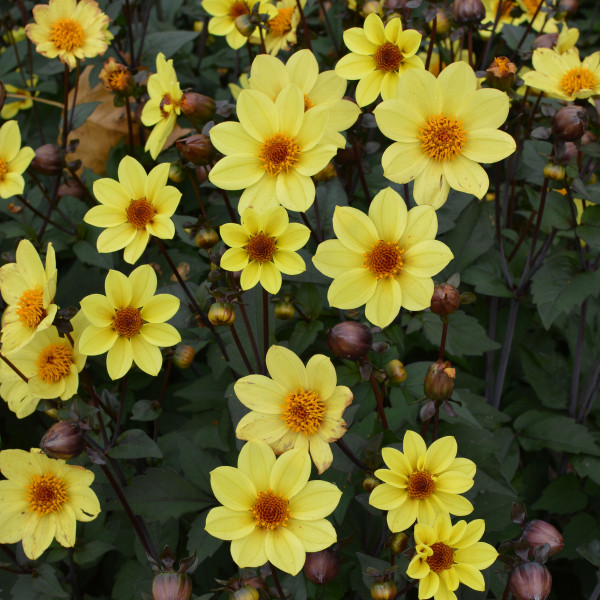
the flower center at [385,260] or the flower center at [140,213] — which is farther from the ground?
the flower center at [385,260]

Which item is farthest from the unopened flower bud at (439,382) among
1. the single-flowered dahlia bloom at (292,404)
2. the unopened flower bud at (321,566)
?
the unopened flower bud at (321,566)

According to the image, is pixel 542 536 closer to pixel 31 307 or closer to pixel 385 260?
pixel 385 260

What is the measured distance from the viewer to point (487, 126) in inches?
68.0

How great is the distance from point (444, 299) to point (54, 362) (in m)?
1.05

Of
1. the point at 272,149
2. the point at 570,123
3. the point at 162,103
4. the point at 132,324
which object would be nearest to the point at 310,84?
the point at 272,149

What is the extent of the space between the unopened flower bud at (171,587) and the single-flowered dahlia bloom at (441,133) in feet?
3.56

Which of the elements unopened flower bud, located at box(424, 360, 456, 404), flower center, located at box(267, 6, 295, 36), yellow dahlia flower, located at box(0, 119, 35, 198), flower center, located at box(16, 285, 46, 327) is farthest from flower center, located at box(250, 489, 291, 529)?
flower center, located at box(267, 6, 295, 36)

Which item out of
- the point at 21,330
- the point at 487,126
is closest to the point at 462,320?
the point at 487,126

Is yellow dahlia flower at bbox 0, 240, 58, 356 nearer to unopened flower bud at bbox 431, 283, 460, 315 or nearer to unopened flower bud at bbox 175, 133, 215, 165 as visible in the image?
unopened flower bud at bbox 175, 133, 215, 165

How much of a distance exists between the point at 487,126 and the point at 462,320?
2.44 feet

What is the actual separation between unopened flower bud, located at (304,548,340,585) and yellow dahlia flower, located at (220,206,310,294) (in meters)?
0.64

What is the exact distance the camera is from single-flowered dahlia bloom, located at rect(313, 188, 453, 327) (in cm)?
160

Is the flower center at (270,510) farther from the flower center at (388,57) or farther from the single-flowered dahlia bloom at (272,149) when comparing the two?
the flower center at (388,57)

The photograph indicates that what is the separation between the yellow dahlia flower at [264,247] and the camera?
1608 mm
